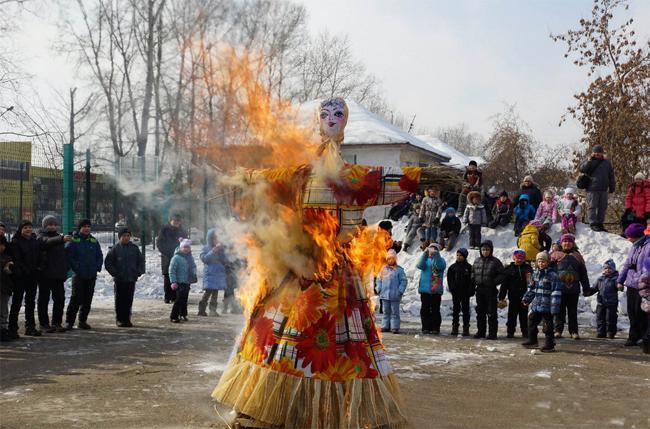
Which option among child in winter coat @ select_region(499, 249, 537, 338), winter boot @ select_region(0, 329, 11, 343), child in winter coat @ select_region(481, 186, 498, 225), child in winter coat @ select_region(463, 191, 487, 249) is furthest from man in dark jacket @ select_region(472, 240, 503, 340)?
winter boot @ select_region(0, 329, 11, 343)

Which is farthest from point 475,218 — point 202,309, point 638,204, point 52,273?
point 52,273

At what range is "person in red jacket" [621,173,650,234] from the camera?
1608 cm

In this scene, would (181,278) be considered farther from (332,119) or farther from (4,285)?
(332,119)

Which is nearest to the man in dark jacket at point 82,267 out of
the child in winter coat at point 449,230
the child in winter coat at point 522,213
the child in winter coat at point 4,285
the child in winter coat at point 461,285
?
the child in winter coat at point 4,285

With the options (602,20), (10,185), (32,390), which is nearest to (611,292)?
(32,390)

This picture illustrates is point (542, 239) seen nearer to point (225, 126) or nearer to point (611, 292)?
point (611, 292)

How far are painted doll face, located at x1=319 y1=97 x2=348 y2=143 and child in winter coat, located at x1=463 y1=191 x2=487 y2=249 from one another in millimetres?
11612

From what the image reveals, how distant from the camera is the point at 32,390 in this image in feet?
22.7

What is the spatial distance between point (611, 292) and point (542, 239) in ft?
10.5

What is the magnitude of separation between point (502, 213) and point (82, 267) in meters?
10.9

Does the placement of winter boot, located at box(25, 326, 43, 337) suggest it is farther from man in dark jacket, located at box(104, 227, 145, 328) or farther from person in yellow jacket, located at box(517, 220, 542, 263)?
person in yellow jacket, located at box(517, 220, 542, 263)

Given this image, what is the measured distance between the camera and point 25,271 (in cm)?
1035

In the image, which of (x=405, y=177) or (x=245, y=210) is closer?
(x=405, y=177)

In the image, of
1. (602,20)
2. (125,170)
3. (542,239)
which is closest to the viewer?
(125,170)
